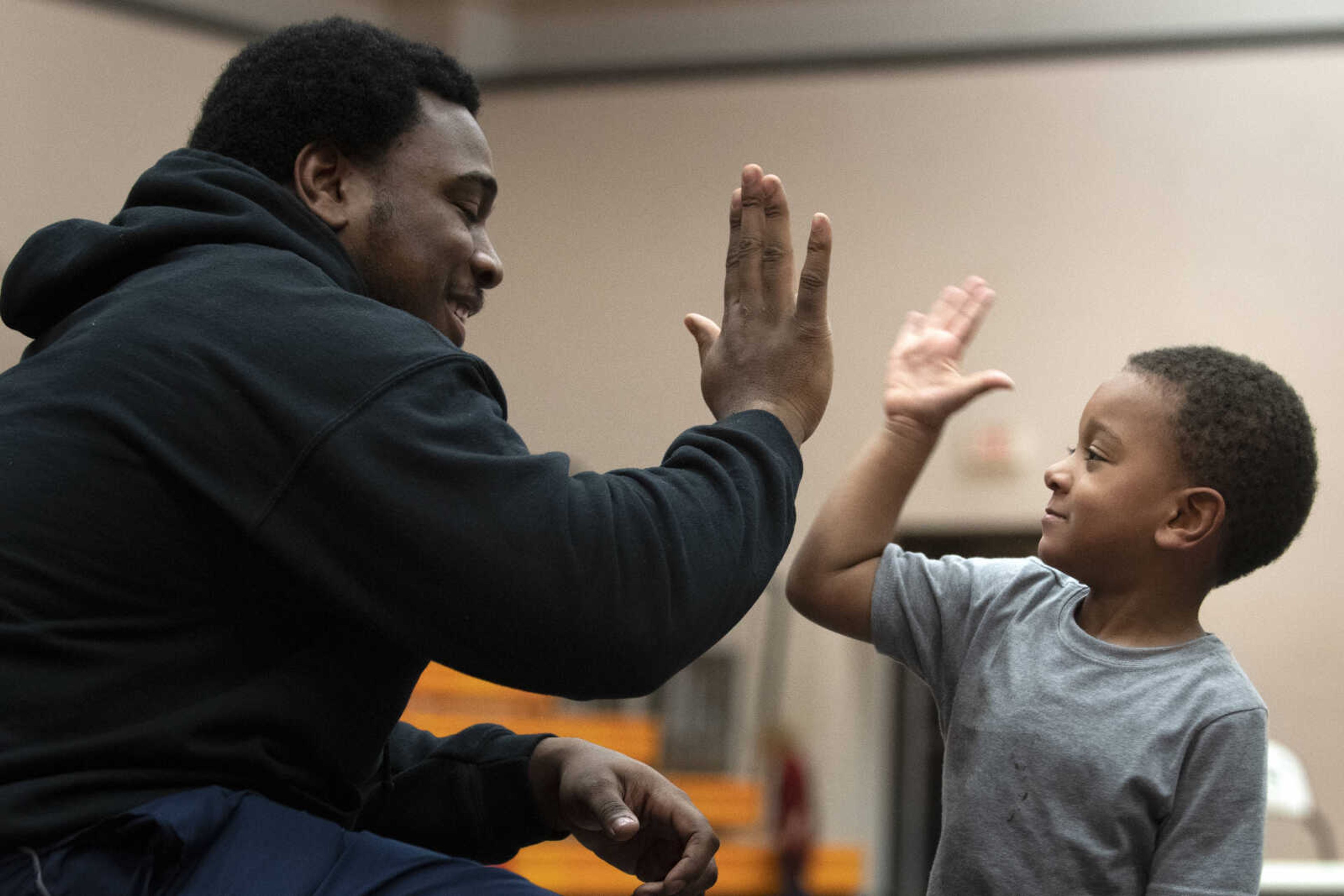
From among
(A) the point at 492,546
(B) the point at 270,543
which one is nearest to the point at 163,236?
(B) the point at 270,543

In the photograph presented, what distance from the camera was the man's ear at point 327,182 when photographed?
1374mm

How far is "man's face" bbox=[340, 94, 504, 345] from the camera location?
1.38 metres

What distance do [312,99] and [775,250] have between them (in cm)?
49

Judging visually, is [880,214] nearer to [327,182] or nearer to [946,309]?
[946,309]

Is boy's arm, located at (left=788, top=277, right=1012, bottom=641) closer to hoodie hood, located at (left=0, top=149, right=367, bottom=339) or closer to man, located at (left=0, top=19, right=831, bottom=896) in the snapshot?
man, located at (left=0, top=19, right=831, bottom=896)

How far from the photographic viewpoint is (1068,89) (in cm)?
720

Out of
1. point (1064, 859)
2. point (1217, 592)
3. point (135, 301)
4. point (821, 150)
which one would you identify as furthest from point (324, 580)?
point (821, 150)

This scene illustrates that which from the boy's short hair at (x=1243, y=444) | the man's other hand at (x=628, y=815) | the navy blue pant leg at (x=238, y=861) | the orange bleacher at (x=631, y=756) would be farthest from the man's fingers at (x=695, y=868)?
the orange bleacher at (x=631, y=756)

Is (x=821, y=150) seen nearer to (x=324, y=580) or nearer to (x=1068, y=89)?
(x=1068, y=89)

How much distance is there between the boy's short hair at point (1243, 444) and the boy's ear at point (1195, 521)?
0.01m

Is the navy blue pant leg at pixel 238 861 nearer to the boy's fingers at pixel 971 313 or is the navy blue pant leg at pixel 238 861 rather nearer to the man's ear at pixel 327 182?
the man's ear at pixel 327 182

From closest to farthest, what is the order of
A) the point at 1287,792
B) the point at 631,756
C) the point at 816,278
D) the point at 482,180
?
the point at 816,278, the point at 482,180, the point at 1287,792, the point at 631,756

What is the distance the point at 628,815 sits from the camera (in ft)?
4.21

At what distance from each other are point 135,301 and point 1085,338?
632 cm
